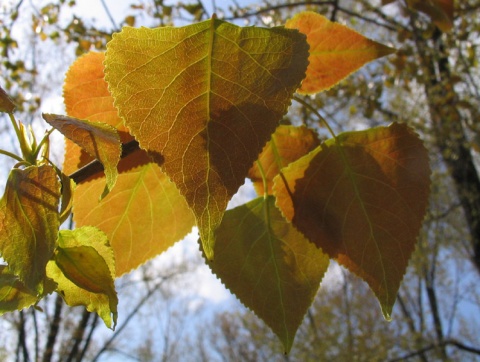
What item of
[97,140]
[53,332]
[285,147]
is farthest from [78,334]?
[97,140]

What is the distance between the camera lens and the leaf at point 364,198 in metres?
0.30

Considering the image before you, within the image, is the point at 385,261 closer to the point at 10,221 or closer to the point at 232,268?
the point at 232,268

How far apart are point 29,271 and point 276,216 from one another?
0.65 ft

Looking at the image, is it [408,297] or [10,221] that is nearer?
[10,221]

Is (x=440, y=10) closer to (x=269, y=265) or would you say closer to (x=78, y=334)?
(x=269, y=265)

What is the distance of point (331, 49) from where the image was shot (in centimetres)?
39

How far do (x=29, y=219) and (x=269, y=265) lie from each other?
180 millimetres

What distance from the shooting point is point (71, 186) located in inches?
9.6

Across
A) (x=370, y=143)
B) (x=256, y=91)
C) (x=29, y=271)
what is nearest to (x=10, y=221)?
(x=29, y=271)

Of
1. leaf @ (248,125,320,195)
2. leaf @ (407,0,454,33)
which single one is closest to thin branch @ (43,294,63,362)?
leaf @ (407,0,454,33)

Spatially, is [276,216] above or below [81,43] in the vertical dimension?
below

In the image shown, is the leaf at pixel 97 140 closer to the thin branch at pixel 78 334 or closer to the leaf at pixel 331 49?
the leaf at pixel 331 49

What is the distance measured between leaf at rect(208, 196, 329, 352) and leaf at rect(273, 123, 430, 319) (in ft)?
0.10

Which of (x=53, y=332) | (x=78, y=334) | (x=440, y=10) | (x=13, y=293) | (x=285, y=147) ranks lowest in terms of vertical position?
(x=13, y=293)
